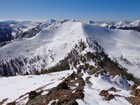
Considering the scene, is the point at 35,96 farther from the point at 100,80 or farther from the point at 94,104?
the point at 100,80

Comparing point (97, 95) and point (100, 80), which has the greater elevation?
point (97, 95)

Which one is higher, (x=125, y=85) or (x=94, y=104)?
(x=94, y=104)

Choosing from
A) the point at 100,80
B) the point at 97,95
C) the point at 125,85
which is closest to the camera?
the point at 97,95

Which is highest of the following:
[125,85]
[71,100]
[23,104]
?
[71,100]

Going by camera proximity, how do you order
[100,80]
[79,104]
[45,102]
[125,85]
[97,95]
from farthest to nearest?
[125,85] → [100,80] → [97,95] → [45,102] → [79,104]

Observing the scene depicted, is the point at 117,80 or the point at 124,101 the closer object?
the point at 124,101

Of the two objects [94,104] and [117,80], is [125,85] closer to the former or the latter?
[117,80]

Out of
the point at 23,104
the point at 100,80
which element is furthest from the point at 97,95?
the point at 100,80

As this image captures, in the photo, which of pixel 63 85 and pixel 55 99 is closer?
pixel 55 99

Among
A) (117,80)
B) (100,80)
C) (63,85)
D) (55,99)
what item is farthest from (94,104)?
(117,80)
